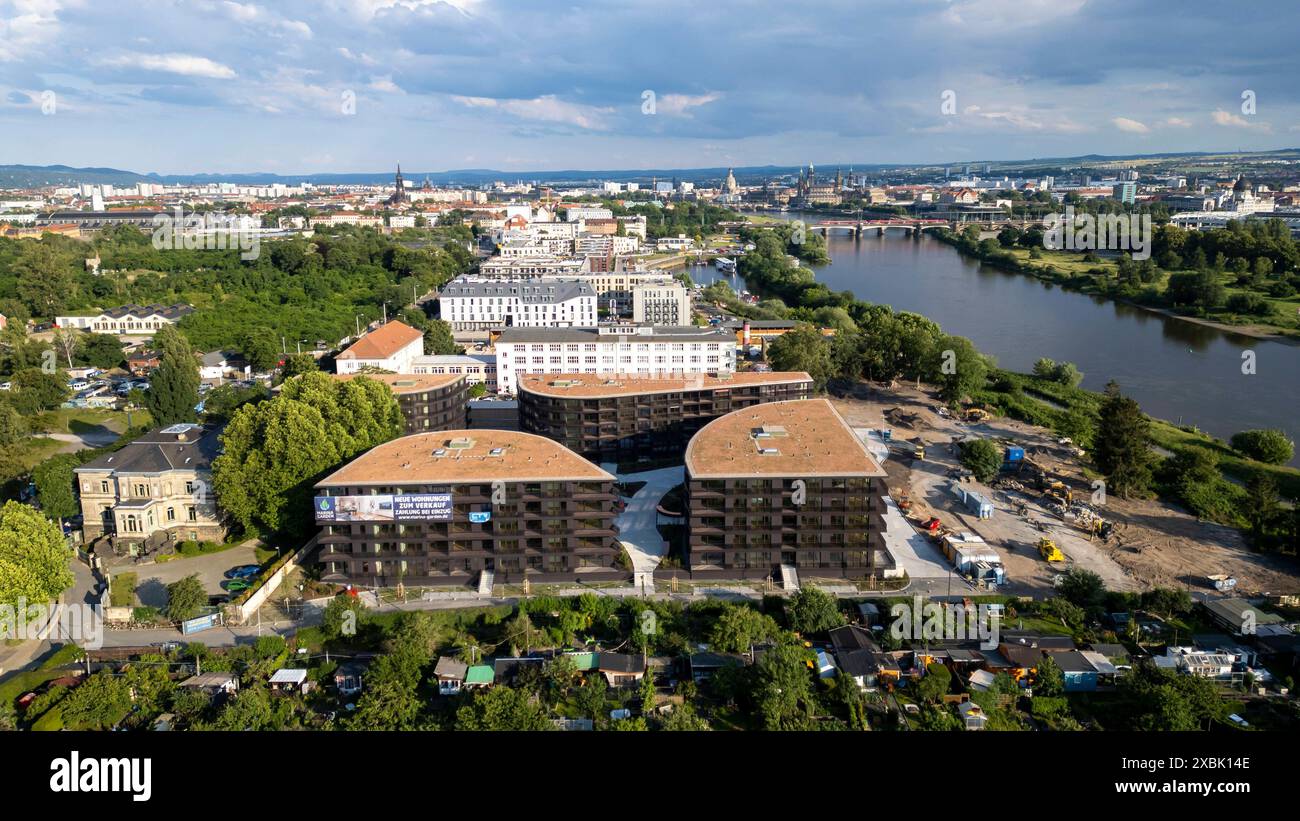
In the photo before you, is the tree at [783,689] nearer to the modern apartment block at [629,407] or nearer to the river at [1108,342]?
the modern apartment block at [629,407]

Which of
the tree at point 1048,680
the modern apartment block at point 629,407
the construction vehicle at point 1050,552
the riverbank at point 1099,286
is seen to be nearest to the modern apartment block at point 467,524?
the modern apartment block at point 629,407

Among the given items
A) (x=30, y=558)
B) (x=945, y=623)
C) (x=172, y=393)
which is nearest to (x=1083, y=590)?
(x=945, y=623)

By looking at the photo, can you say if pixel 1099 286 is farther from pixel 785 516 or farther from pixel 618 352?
pixel 785 516

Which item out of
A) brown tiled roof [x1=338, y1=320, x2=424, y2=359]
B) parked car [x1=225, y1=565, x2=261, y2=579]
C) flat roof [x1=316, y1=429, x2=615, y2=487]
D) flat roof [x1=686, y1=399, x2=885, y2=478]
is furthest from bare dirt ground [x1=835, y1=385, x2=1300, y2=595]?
brown tiled roof [x1=338, y1=320, x2=424, y2=359]
